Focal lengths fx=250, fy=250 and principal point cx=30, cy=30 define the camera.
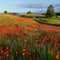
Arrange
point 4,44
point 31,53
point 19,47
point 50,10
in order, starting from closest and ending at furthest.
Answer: point 31,53 < point 19,47 < point 4,44 < point 50,10

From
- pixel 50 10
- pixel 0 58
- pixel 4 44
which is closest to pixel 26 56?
pixel 0 58

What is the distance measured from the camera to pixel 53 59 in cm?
686

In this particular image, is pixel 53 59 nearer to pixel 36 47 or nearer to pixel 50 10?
pixel 36 47

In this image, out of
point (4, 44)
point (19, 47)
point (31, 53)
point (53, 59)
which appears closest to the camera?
point (53, 59)

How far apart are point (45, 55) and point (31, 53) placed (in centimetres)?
71

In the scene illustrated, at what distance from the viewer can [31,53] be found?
313 inches

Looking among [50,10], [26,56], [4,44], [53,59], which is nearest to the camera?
[53,59]

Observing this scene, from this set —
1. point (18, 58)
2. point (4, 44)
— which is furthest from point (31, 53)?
point (4, 44)

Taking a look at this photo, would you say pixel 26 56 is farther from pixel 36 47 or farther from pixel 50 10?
pixel 50 10

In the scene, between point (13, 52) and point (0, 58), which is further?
point (13, 52)

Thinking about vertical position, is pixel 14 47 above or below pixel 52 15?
above

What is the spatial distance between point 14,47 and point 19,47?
0.31 metres

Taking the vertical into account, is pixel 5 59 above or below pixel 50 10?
above

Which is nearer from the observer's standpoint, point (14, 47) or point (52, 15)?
point (14, 47)
